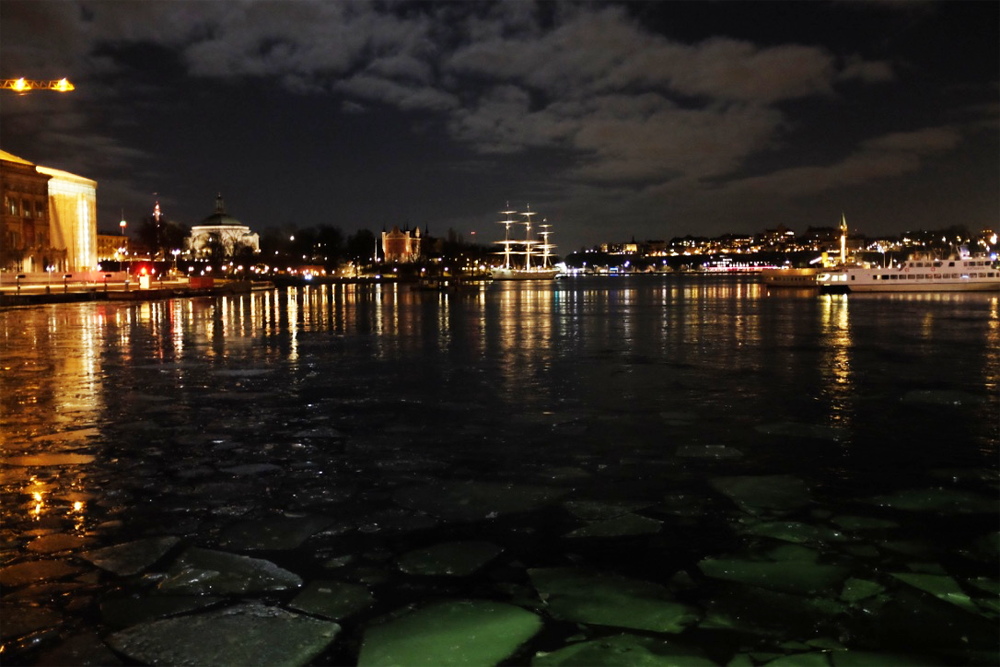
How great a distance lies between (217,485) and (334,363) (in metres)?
11.0

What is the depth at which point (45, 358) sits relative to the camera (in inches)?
787

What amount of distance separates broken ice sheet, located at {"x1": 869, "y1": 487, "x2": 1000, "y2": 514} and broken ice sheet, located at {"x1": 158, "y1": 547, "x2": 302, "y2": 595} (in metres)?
5.51

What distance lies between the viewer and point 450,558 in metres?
6.35

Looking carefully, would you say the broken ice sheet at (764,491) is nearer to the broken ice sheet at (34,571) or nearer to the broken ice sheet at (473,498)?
the broken ice sheet at (473,498)

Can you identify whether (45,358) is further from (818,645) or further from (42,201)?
(42,201)

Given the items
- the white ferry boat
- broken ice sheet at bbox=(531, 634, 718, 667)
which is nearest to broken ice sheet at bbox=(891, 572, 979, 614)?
broken ice sheet at bbox=(531, 634, 718, 667)

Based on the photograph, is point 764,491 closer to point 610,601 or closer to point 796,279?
point 610,601

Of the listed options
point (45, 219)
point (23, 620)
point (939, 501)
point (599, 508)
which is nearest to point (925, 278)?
point (939, 501)

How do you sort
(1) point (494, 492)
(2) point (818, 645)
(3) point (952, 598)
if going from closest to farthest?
(2) point (818, 645) → (3) point (952, 598) → (1) point (494, 492)

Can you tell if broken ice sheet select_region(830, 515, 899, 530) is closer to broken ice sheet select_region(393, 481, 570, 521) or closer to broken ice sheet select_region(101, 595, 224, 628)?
broken ice sheet select_region(393, 481, 570, 521)

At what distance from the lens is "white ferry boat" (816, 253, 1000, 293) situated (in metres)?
78.0

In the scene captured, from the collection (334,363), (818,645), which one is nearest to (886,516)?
(818,645)

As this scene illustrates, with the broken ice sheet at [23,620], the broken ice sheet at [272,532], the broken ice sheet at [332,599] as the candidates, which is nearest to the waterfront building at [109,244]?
the broken ice sheet at [272,532]

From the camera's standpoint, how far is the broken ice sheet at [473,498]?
7.49m
